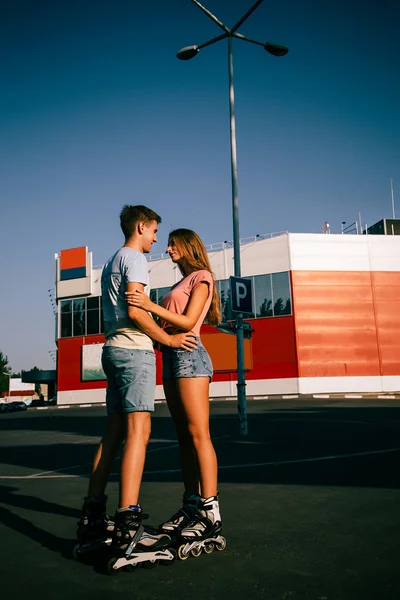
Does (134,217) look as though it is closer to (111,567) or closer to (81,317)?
(111,567)

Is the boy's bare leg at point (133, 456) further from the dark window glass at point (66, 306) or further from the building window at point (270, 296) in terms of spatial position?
the dark window glass at point (66, 306)

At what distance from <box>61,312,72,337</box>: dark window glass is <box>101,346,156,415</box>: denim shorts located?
39.5 meters

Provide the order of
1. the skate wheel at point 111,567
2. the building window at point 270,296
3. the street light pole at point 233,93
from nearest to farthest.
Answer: the skate wheel at point 111,567
the street light pole at point 233,93
the building window at point 270,296

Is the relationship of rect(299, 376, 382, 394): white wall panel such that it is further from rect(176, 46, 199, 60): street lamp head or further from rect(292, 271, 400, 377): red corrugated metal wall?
rect(176, 46, 199, 60): street lamp head

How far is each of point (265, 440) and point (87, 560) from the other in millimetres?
5826

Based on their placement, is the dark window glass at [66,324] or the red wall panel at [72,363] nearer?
the red wall panel at [72,363]

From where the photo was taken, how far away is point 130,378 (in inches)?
109

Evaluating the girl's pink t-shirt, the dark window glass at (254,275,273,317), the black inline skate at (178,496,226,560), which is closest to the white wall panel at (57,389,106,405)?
the dark window glass at (254,275,273,317)

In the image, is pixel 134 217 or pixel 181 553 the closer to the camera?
pixel 181 553

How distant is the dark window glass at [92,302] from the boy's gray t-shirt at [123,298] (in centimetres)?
3767

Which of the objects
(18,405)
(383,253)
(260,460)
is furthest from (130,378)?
(18,405)

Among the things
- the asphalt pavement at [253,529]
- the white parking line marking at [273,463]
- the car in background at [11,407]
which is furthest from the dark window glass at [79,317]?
the white parking line marking at [273,463]

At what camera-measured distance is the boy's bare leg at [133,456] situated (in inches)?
102

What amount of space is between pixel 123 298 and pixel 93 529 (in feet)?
4.22
